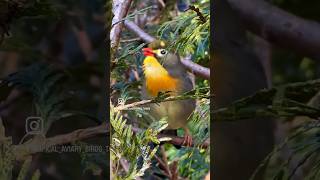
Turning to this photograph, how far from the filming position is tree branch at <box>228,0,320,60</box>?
4.17ft

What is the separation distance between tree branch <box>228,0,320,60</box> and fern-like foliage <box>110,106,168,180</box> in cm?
36

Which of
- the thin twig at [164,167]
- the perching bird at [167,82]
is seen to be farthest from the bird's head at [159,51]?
the thin twig at [164,167]

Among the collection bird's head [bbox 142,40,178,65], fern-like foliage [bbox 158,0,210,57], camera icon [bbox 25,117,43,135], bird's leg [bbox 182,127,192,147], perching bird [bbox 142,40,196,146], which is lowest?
bird's leg [bbox 182,127,192,147]

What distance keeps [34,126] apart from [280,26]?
2.07 ft

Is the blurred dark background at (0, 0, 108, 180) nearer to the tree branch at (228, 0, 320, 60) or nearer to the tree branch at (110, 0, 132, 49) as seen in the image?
the tree branch at (110, 0, 132, 49)

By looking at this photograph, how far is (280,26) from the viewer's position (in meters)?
1.29

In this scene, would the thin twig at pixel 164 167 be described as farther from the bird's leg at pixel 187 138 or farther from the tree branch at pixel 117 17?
the tree branch at pixel 117 17

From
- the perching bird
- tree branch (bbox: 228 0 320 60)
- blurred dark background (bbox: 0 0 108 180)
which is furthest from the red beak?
tree branch (bbox: 228 0 320 60)

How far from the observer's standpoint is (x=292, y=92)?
128 cm

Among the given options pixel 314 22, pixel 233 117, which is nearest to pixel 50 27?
pixel 233 117

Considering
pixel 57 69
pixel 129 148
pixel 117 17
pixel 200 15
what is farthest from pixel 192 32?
pixel 57 69

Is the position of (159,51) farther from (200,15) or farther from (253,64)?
(253,64)

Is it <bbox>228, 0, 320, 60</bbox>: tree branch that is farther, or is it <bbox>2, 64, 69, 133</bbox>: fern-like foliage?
<bbox>2, 64, 69, 133</bbox>: fern-like foliage

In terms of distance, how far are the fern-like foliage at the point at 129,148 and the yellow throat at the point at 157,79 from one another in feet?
0.35
